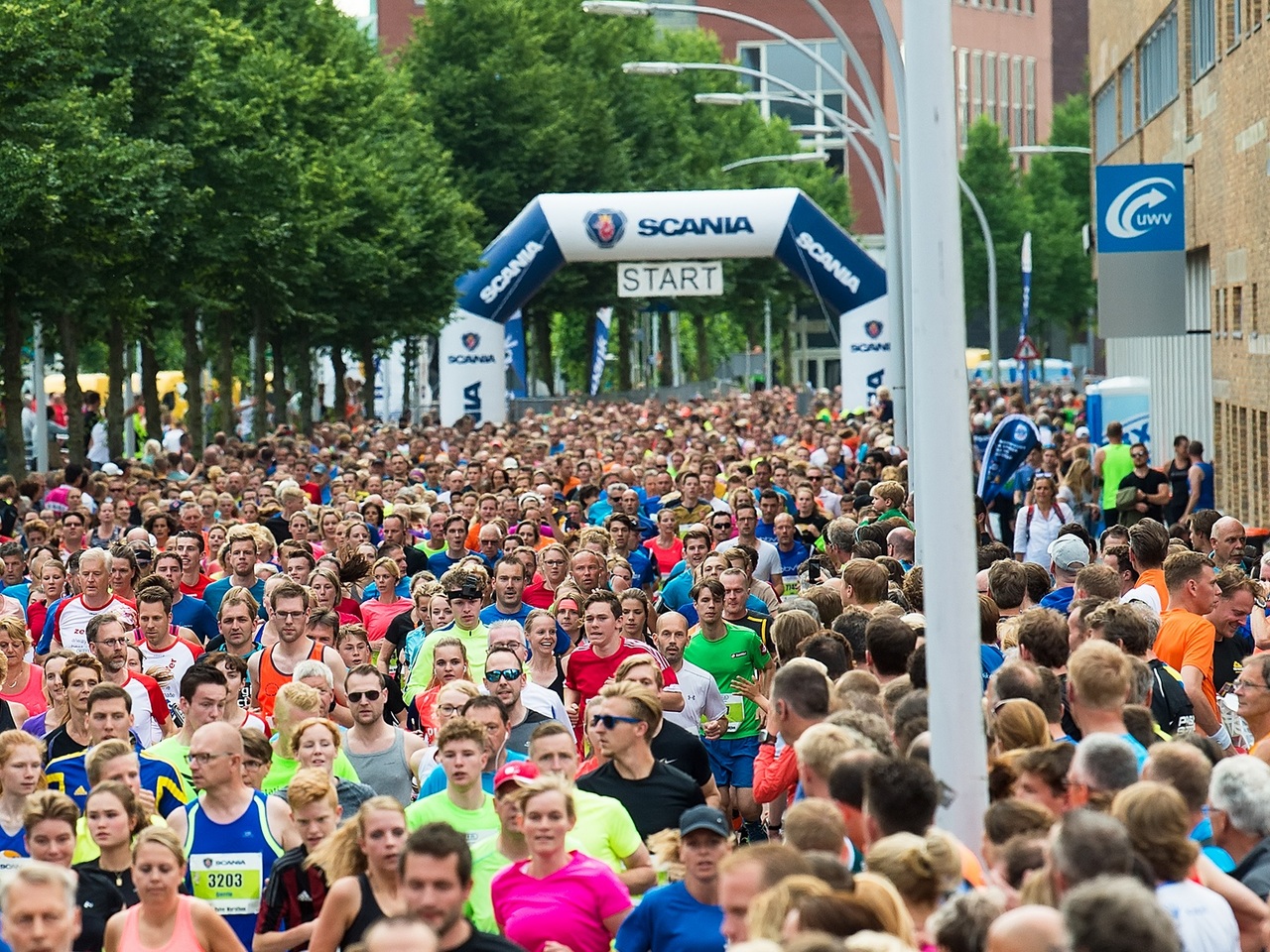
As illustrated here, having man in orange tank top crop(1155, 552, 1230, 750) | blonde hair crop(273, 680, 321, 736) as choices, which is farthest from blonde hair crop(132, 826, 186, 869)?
man in orange tank top crop(1155, 552, 1230, 750)

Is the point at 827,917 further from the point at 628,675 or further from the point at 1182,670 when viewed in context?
the point at 1182,670

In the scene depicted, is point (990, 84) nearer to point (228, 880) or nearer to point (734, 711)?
point (734, 711)

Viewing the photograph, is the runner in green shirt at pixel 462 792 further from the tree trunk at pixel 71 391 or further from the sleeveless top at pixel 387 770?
the tree trunk at pixel 71 391

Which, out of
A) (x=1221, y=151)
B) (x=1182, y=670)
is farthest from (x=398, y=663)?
(x=1221, y=151)

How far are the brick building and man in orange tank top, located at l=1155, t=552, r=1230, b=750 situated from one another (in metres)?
14.3

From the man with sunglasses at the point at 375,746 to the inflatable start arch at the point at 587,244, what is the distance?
34.4 metres

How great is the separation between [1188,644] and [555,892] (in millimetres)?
4259

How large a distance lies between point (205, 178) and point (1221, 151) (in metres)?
14.9

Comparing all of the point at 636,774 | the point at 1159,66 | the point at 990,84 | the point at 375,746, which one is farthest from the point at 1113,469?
the point at 990,84

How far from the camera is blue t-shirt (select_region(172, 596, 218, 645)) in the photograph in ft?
48.9

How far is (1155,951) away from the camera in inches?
199

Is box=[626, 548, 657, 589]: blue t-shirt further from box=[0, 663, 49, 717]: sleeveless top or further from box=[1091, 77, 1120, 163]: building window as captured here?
box=[1091, 77, 1120, 163]: building window

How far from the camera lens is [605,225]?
148 feet

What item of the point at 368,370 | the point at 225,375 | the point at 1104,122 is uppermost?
the point at 1104,122
